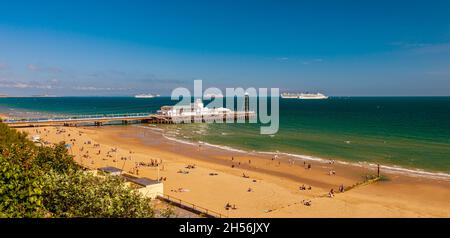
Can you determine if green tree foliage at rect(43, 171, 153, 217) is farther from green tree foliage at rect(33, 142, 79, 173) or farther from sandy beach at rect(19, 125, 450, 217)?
sandy beach at rect(19, 125, 450, 217)

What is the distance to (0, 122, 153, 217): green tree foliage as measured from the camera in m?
11.4

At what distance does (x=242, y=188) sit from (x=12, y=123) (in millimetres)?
71251

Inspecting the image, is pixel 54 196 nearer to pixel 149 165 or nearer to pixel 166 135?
pixel 149 165

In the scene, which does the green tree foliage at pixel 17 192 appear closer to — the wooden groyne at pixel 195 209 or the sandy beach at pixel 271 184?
the wooden groyne at pixel 195 209

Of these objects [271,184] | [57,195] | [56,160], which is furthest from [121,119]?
[57,195]

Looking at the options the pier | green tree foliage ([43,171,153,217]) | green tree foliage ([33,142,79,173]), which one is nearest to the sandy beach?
green tree foliage ([33,142,79,173])

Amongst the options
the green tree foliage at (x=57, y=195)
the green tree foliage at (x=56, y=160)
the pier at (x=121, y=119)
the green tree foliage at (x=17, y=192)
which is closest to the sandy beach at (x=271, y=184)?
the green tree foliage at (x=56, y=160)

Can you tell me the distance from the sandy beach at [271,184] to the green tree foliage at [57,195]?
13.4 m

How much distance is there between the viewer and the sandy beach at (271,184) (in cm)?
3048

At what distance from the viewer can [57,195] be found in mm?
17469

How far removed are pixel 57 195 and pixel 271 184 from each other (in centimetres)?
2561

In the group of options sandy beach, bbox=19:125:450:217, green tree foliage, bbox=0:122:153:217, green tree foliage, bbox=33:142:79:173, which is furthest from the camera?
sandy beach, bbox=19:125:450:217

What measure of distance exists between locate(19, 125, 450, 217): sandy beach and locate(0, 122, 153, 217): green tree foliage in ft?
43.9
